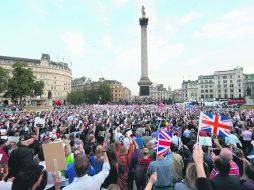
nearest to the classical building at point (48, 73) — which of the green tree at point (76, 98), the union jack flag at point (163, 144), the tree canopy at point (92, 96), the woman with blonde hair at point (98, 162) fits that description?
the tree canopy at point (92, 96)

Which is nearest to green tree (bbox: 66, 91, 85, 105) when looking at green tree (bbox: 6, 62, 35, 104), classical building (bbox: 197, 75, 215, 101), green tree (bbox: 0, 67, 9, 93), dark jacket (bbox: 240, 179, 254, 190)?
green tree (bbox: 6, 62, 35, 104)

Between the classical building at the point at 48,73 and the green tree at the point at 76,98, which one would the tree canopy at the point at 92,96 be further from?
the classical building at the point at 48,73

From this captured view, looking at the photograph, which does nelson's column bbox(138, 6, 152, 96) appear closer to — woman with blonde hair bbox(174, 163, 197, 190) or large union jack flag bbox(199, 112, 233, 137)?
large union jack flag bbox(199, 112, 233, 137)

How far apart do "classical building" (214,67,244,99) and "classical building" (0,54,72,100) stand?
91.8m

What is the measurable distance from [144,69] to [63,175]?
61.8 metres

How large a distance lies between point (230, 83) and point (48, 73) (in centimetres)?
10405

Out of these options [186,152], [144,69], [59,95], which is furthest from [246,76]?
[186,152]

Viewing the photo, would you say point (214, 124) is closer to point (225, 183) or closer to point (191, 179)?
point (225, 183)

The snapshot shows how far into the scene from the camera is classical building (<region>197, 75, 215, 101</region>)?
477 feet

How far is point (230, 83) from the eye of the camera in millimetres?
135375

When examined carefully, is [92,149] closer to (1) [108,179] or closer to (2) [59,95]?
(1) [108,179]

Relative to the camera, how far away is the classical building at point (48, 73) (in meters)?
121

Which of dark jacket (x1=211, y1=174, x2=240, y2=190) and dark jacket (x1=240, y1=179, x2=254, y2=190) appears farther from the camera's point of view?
dark jacket (x1=211, y1=174, x2=240, y2=190)

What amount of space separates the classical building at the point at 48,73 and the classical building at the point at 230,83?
9178 centimetres
